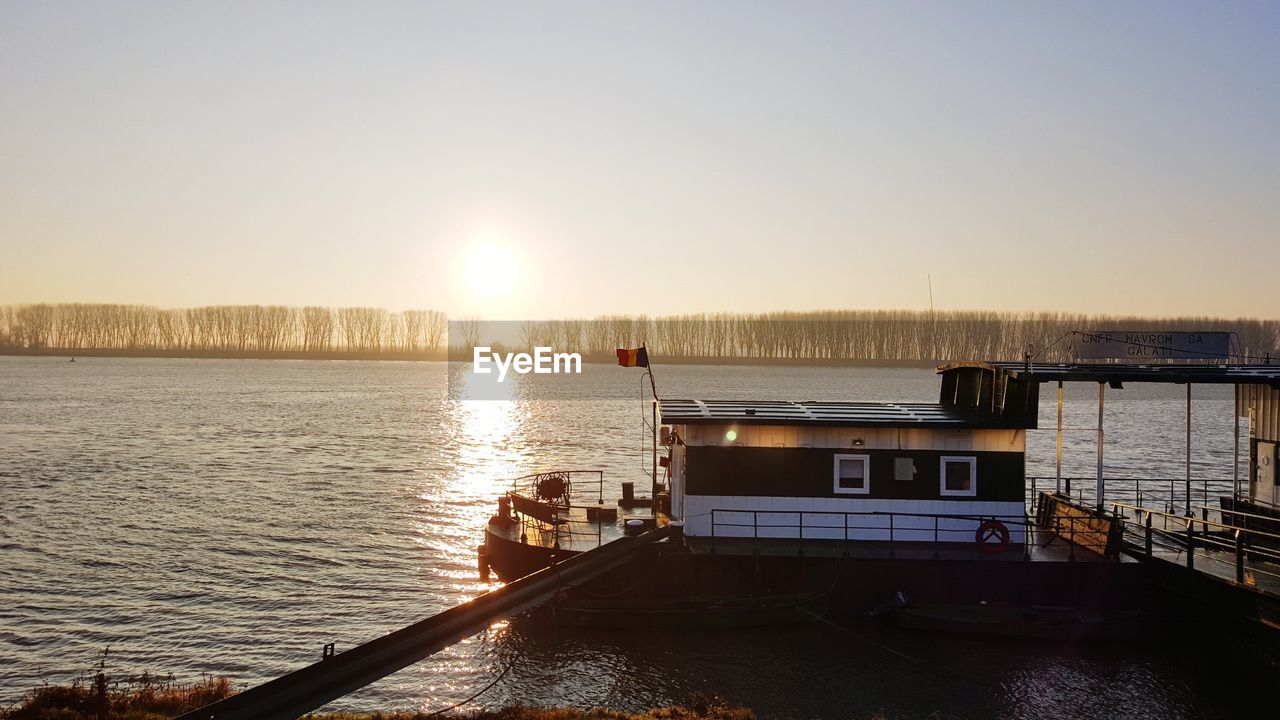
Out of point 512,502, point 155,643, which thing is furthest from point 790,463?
point 155,643

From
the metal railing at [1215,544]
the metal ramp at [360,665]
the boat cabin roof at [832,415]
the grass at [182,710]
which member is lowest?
the grass at [182,710]

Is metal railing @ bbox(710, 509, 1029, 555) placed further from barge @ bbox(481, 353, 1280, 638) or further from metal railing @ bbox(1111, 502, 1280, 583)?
metal railing @ bbox(1111, 502, 1280, 583)

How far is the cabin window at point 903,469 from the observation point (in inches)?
990

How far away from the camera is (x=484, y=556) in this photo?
27453 millimetres

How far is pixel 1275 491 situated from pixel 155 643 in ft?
105

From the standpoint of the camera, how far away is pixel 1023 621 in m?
22.8

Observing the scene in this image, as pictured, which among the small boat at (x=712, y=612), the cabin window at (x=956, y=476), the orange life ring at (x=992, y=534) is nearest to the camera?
the small boat at (x=712, y=612)

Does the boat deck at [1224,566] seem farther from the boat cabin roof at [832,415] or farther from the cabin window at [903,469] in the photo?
the cabin window at [903,469]

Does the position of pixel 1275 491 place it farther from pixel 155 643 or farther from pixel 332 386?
pixel 332 386

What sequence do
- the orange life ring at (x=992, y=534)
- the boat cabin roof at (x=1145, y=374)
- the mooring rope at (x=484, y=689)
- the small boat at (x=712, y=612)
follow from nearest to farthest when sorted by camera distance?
the mooring rope at (x=484, y=689)
the small boat at (x=712, y=612)
the boat cabin roof at (x=1145, y=374)
the orange life ring at (x=992, y=534)

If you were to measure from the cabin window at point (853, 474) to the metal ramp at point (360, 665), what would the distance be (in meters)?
13.2

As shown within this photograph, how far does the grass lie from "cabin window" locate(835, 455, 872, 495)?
8.19 metres

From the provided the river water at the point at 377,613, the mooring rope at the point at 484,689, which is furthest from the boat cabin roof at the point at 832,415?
the mooring rope at the point at 484,689

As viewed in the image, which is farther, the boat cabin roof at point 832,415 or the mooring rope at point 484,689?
the boat cabin roof at point 832,415
